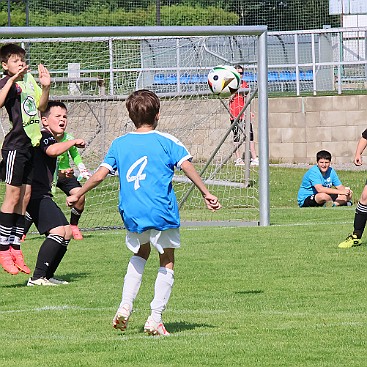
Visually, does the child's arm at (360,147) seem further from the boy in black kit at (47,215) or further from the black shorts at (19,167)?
the black shorts at (19,167)

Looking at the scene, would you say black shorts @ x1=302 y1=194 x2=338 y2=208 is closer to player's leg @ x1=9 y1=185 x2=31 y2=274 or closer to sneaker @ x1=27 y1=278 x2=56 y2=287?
player's leg @ x1=9 y1=185 x2=31 y2=274

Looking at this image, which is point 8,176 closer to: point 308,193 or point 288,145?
point 308,193

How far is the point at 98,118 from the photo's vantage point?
18219 mm

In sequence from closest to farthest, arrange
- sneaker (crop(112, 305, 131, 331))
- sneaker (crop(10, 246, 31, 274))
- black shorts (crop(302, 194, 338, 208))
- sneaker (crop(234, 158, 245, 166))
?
sneaker (crop(112, 305, 131, 331)) < sneaker (crop(10, 246, 31, 274)) < black shorts (crop(302, 194, 338, 208)) < sneaker (crop(234, 158, 245, 166))

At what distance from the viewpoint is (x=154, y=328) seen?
7137 millimetres

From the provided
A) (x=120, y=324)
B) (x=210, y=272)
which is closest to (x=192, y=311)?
(x=120, y=324)

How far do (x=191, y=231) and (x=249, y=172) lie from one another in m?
4.44

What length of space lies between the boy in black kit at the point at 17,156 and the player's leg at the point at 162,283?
315 centimetres

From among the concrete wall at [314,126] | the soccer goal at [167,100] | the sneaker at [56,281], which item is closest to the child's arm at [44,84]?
the sneaker at [56,281]

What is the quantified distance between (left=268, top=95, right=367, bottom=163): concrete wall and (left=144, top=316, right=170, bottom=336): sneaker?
698 inches

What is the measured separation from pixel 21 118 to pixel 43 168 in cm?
51

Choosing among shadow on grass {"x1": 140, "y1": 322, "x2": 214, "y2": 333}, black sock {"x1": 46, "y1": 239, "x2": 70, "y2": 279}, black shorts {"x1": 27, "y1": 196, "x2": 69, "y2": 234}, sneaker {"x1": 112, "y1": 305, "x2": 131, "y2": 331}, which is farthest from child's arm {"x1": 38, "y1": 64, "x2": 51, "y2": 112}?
sneaker {"x1": 112, "y1": 305, "x2": 131, "y2": 331}

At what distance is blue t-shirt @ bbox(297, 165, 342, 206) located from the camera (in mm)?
18141

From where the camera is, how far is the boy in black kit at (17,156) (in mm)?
10164
